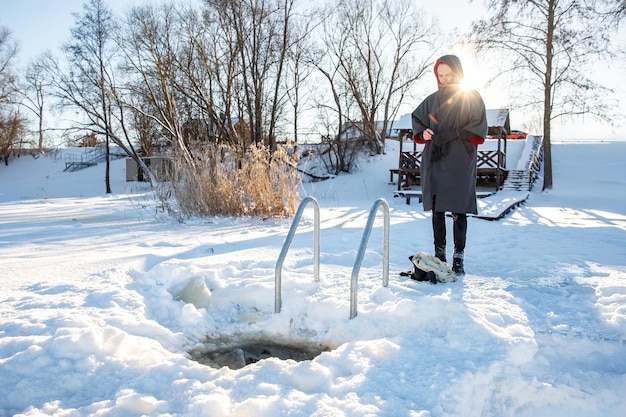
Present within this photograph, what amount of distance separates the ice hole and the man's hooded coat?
169 cm

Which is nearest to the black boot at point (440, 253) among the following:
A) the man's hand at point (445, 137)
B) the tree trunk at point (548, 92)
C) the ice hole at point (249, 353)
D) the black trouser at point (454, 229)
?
the black trouser at point (454, 229)

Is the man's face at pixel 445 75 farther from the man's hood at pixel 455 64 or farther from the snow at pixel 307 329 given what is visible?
the snow at pixel 307 329

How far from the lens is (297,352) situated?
2865 millimetres

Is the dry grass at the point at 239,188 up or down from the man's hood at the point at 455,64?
down

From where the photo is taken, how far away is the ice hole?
2.70m

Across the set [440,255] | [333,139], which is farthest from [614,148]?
[440,255]

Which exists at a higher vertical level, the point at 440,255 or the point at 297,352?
the point at 440,255

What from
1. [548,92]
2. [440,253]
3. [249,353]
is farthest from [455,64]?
[548,92]

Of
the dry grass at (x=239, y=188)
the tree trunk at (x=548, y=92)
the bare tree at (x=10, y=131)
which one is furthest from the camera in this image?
the bare tree at (x=10, y=131)

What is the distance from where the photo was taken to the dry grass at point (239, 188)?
7797mm

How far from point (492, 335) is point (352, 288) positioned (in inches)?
34.3

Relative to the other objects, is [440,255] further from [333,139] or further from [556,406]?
[333,139]

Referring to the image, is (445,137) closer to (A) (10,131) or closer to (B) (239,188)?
(B) (239,188)

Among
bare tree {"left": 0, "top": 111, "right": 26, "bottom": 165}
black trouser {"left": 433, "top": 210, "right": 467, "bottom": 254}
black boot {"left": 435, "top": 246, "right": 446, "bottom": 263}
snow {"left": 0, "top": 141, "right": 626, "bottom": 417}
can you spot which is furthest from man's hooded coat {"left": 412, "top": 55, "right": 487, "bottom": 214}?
bare tree {"left": 0, "top": 111, "right": 26, "bottom": 165}
